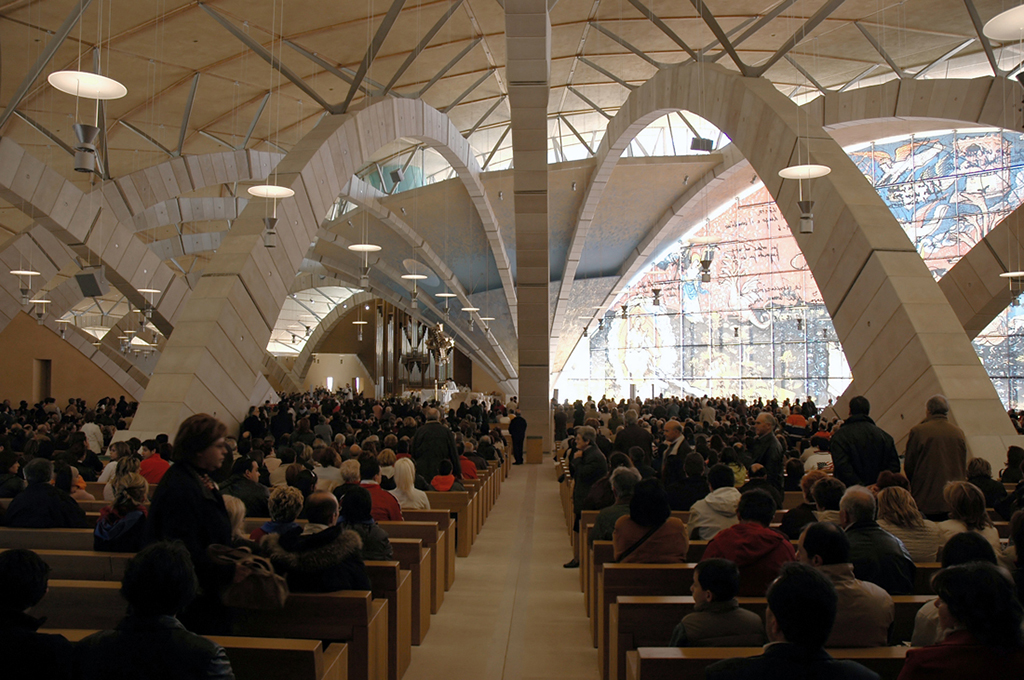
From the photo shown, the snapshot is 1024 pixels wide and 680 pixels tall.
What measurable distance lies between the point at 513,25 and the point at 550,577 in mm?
8697

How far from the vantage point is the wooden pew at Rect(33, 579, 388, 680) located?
10.2 ft

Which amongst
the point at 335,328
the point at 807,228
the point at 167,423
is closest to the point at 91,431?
the point at 167,423

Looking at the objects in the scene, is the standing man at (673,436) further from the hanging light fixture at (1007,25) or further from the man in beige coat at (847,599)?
the hanging light fixture at (1007,25)

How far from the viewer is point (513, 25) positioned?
1151cm

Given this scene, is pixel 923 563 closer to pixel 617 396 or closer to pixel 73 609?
pixel 73 609

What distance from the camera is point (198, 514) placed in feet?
8.74

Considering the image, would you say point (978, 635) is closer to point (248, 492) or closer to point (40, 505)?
point (248, 492)

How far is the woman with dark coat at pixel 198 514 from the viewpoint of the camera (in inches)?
104

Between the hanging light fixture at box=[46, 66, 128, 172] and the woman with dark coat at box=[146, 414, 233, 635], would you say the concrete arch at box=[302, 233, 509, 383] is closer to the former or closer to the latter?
the hanging light fixture at box=[46, 66, 128, 172]

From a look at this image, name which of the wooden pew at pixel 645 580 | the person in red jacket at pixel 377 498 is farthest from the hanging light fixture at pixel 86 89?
the wooden pew at pixel 645 580

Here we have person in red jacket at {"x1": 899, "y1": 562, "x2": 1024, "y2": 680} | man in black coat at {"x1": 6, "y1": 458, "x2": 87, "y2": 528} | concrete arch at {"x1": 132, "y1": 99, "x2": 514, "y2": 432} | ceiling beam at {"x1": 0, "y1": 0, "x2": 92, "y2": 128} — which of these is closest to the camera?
person in red jacket at {"x1": 899, "y1": 562, "x2": 1024, "y2": 680}

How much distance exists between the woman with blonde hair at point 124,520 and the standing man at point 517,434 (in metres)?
12.2

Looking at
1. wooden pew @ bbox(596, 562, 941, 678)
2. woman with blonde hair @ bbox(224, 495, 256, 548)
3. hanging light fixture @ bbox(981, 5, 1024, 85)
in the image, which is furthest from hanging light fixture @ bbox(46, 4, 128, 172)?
hanging light fixture @ bbox(981, 5, 1024, 85)

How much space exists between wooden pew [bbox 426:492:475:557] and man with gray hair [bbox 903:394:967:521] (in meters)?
3.93
